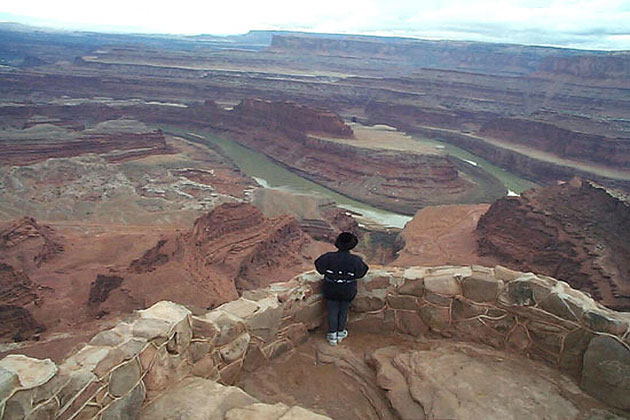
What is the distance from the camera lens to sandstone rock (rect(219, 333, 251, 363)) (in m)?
3.71

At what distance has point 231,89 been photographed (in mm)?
57969

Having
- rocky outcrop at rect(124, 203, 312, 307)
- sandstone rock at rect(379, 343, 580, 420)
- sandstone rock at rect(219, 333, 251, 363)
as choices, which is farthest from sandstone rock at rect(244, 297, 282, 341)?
rocky outcrop at rect(124, 203, 312, 307)

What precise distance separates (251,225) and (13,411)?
12.5 metres

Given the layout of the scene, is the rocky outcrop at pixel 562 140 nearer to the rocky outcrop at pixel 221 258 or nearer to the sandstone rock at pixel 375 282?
the rocky outcrop at pixel 221 258

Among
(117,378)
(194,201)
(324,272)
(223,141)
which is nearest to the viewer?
(117,378)

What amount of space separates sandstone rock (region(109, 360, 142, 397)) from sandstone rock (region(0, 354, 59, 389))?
13.4 inches

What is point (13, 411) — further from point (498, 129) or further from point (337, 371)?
point (498, 129)

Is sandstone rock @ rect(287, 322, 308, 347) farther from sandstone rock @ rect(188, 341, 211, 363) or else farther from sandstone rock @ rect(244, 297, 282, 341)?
sandstone rock @ rect(188, 341, 211, 363)

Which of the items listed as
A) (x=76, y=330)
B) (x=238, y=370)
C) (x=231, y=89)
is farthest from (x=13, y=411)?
(x=231, y=89)

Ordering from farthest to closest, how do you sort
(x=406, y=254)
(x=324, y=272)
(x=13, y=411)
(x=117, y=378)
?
1. (x=406, y=254)
2. (x=324, y=272)
3. (x=117, y=378)
4. (x=13, y=411)

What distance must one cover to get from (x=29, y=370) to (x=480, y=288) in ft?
10.9

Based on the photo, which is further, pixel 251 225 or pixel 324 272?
pixel 251 225

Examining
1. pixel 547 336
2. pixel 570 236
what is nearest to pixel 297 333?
pixel 547 336

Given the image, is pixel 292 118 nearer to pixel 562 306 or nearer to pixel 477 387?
pixel 562 306
